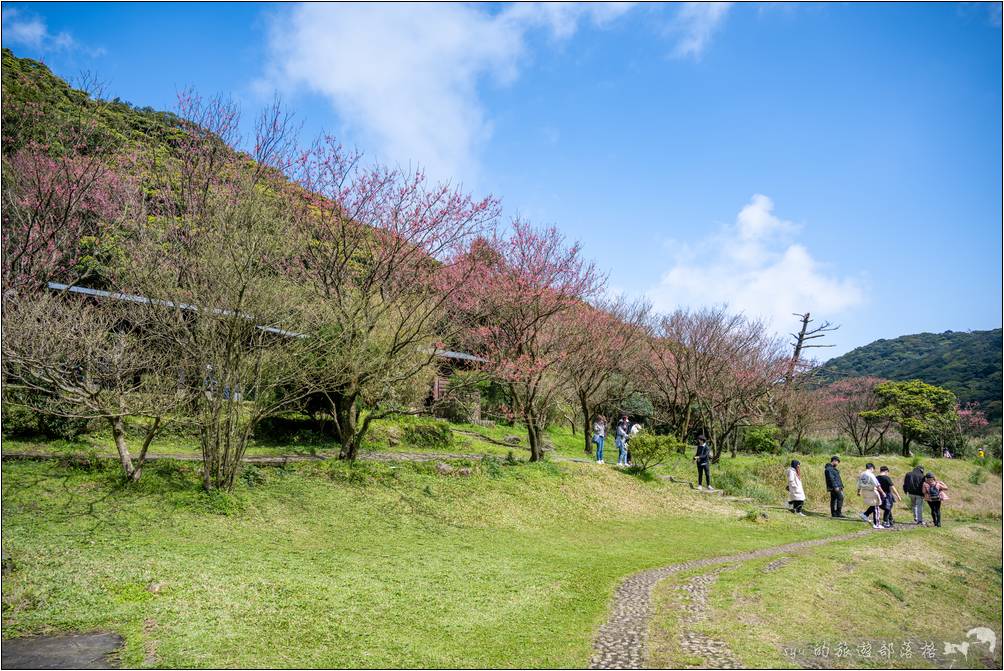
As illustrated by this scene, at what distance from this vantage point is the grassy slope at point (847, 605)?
570 cm

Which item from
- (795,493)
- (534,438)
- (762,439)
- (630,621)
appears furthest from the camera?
(762,439)

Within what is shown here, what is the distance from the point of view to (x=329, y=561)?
7.73m

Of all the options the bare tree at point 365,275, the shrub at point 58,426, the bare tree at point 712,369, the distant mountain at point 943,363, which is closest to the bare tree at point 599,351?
the bare tree at point 712,369

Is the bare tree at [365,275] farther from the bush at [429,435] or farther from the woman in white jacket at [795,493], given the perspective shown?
the woman in white jacket at [795,493]

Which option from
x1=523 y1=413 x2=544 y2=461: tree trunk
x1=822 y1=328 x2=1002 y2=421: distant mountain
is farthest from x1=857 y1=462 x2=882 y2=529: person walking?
x1=822 y1=328 x2=1002 y2=421: distant mountain

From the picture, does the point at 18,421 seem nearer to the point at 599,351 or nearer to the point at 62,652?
the point at 62,652

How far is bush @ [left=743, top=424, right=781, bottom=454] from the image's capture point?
2933 cm

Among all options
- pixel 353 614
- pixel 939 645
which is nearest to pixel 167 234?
pixel 353 614

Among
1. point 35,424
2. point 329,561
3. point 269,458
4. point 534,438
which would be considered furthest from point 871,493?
point 35,424

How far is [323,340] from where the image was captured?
39.9 ft

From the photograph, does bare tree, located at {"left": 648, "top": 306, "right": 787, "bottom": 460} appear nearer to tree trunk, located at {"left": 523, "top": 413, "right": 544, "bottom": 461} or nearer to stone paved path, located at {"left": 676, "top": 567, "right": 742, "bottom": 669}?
tree trunk, located at {"left": 523, "top": 413, "right": 544, "bottom": 461}

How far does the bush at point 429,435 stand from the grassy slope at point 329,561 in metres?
4.76

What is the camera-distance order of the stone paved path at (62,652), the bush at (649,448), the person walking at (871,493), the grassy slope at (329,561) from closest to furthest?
the stone paved path at (62,652) → the grassy slope at (329,561) → the person walking at (871,493) → the bush at (649,448)

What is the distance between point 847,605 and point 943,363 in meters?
67.2
